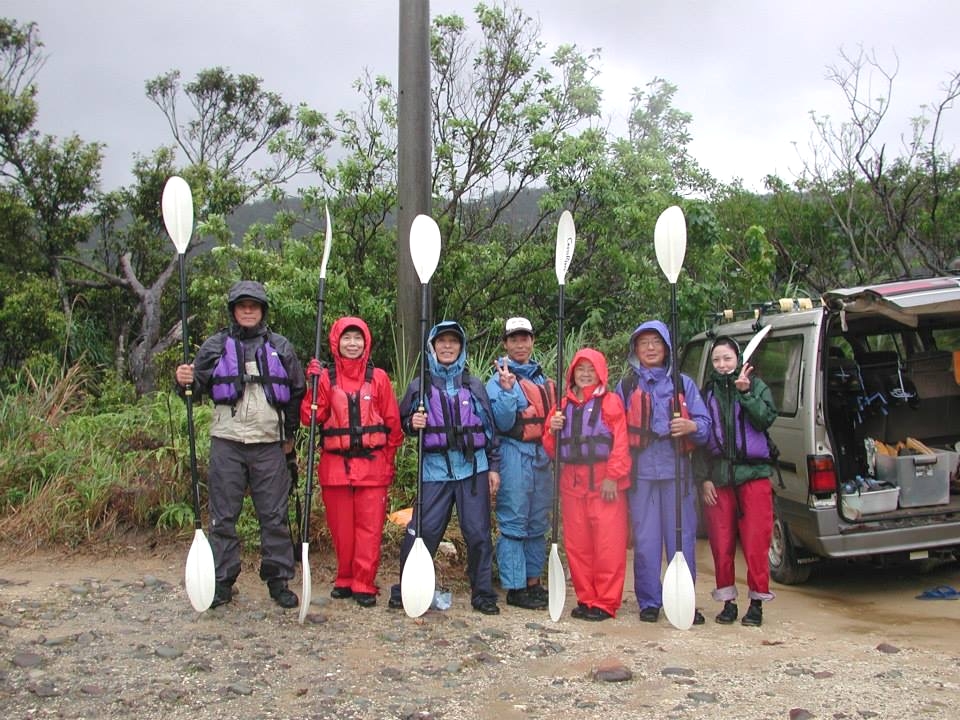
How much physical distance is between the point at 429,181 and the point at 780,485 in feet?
11.2

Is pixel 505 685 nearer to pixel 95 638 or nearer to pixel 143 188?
pixel 95 638

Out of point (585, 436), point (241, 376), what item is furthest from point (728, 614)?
point (241, 376)

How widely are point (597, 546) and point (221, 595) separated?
1.97 metres

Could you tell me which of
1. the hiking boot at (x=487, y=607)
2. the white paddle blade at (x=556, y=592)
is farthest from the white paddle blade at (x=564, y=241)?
the hiking boot at (x=487, y=607)

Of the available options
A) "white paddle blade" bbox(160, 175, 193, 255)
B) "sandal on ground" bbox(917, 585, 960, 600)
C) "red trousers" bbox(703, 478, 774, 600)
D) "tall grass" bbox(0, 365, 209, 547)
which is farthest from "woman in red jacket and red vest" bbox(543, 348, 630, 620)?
"tall grass" bbox(0, 365, 209, 547)

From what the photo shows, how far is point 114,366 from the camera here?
10.7 m

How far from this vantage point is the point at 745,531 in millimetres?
4539

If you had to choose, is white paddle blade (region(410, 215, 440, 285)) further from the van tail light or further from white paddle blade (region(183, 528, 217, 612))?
the van tail light

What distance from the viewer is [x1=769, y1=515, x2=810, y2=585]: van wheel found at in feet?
17.5

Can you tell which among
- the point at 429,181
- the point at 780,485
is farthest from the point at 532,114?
the point at 780,485

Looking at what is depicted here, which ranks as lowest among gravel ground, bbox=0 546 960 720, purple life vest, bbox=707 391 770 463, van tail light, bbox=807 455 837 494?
gravel ground, bbox=0 546 960 720

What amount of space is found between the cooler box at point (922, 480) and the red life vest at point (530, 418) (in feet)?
6.97

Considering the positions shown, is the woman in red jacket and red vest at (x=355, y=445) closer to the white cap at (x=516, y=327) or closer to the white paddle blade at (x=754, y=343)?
the white cap at (x=516, y=327)

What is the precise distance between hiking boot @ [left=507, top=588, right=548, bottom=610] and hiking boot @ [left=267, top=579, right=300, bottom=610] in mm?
1160
